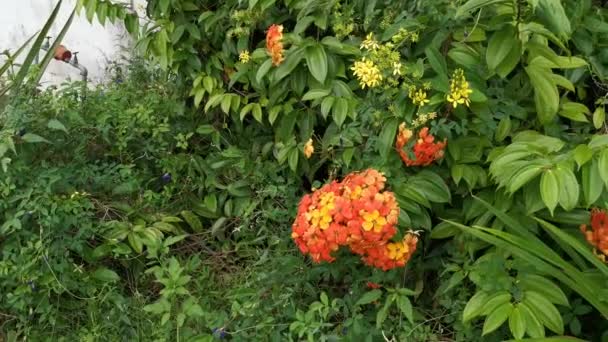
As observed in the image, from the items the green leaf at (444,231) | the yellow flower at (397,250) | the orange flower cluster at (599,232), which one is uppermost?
the orange flower cluster at (599,232)

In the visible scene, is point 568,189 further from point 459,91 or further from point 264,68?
point 264,68

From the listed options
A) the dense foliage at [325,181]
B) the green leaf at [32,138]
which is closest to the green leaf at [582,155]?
the dense foliage at [325,181]

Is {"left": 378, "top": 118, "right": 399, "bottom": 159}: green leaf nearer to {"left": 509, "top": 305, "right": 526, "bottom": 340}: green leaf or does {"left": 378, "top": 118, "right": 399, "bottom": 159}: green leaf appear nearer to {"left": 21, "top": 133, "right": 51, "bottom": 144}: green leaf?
{"left": 509, "top": 305, "right": 526, "bottom": 340}: green leaf

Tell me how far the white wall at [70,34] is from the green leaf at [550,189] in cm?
266

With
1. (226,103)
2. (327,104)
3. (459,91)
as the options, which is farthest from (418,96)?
(226,103)

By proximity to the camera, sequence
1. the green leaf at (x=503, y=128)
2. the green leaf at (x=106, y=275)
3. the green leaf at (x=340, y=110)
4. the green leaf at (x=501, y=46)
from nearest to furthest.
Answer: the green leaf at (x=501, y=46), the green leaf at (x=503, y=128), the green leaf at (x=340, y=110), the green leaf at (x=106, y=275)

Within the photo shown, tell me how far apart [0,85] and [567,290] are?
2666 mm

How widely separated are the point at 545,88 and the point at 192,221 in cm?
145

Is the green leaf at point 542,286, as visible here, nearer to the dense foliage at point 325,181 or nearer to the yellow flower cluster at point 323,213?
the dense foliage at point 325,181

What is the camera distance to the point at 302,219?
1.73 metres

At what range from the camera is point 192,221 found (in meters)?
2.65

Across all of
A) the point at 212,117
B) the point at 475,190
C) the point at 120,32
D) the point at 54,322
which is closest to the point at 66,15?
the point at 120,32

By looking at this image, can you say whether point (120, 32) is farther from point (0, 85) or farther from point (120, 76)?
point (0, 85)

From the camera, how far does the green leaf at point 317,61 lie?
6.80ft
